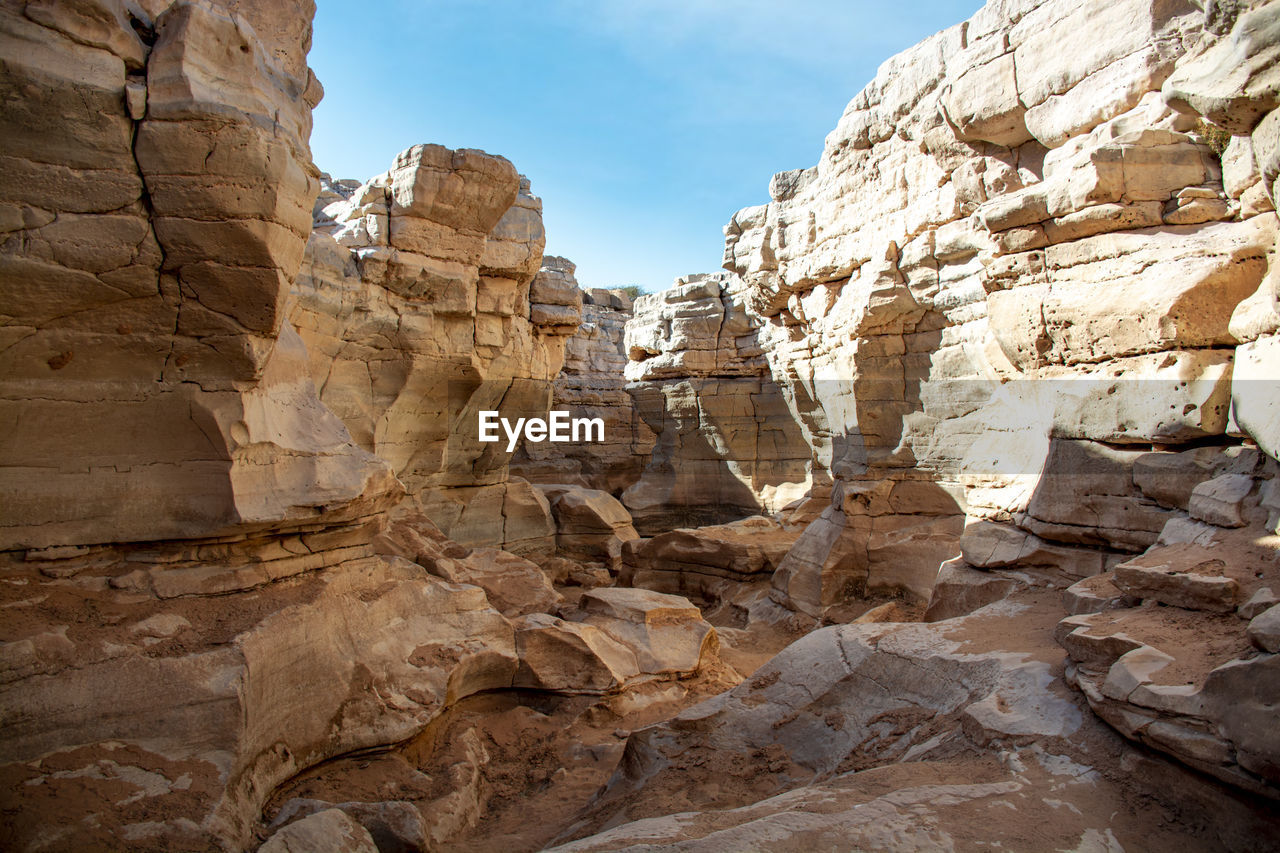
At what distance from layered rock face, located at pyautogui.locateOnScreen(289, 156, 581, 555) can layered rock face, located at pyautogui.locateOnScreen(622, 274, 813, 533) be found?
425 centimetres

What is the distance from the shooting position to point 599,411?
19.8 metres

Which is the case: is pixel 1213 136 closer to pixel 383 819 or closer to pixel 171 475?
pixel 383 819

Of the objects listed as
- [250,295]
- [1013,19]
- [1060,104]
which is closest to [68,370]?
[250,295]

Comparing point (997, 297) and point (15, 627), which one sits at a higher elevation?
point (997, 297)

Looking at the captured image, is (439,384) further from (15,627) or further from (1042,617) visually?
(1042,617)

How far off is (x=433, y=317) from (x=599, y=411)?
34.5 ft

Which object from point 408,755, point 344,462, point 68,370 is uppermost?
point 68,370

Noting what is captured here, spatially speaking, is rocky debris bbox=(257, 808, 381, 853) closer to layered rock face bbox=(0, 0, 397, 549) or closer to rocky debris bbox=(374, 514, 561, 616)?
layered rock face bbox=(0, 0, 397, 549)

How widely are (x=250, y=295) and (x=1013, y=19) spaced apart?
6.14 m

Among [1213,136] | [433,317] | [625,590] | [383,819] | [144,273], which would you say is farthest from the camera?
[433,317]

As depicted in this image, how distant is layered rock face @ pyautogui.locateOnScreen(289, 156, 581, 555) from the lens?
28.3ft

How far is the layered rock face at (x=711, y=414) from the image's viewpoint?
14648mm

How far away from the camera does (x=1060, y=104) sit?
5332 mm
